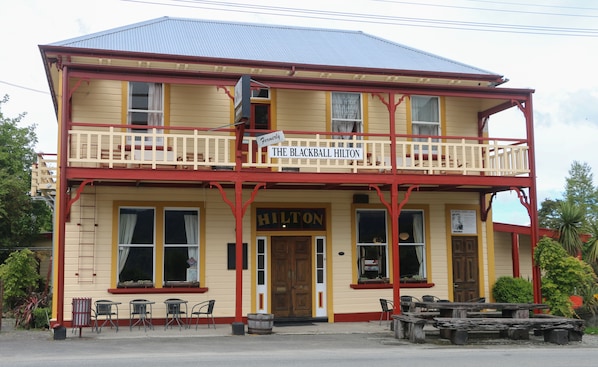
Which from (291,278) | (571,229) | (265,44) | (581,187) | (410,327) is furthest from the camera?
(581,187)

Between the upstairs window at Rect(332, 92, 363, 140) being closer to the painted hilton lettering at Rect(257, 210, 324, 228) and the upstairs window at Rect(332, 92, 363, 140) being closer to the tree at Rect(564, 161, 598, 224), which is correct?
the painted hilton lettering at Rect(257, 210, 324, 228)

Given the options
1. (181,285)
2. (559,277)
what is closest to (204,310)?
(181,285)

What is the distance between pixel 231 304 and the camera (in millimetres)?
16609

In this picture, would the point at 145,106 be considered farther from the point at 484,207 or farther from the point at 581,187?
the point at 581,187

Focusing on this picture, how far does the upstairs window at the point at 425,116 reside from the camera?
18.5 m

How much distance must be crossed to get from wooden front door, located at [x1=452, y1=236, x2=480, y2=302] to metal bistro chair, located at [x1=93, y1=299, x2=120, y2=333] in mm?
9117

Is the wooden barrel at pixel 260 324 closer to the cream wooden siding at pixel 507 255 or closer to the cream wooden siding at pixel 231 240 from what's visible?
the cream wooden siding at pixel 231 240

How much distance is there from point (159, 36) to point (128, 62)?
104 inches

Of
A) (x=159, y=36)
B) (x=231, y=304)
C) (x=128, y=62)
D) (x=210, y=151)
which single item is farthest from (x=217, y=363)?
(x=159, y=36)

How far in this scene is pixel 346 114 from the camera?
59.3ft

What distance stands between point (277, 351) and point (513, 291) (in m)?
8.50

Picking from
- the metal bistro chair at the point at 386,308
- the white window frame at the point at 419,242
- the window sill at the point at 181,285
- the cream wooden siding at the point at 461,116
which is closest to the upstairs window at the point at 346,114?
the cream wooden siding at the point at 461,116

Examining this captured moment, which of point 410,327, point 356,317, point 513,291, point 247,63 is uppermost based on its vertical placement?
point 247,63

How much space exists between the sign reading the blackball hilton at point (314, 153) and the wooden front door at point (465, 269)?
4.74 metres
